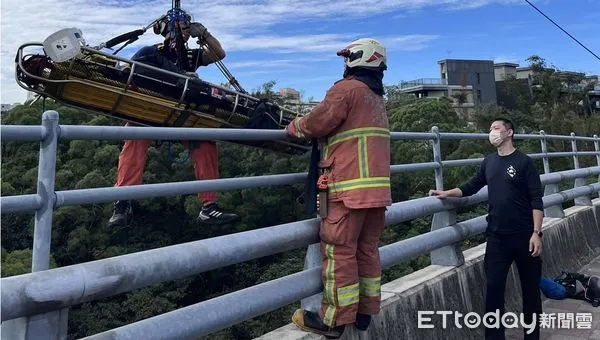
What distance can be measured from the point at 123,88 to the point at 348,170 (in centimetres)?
248

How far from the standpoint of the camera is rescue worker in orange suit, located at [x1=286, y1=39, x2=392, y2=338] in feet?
9.29

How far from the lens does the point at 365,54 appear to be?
117 inches

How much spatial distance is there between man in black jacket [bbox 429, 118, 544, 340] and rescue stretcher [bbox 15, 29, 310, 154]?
4.94 feet

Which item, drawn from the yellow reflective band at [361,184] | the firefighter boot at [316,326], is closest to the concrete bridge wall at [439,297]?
the firefighter boot at [316,326]

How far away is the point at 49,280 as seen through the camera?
5.78 feet

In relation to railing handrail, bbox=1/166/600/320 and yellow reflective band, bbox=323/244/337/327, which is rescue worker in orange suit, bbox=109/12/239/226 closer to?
railing handrail, bbox=1/166/600/320

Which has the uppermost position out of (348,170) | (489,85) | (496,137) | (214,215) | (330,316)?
(489,85)

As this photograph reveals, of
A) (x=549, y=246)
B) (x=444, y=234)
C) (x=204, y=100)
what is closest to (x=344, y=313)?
(x=444, y=234)

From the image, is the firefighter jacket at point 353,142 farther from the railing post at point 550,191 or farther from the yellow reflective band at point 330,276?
the railing post at point 550,191

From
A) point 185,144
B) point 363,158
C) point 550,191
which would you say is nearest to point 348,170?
point 363,158

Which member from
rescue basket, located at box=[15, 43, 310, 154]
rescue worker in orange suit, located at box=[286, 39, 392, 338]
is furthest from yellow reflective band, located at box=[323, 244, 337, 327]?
rescue basket, located at box=[15, 43, 310, 154]

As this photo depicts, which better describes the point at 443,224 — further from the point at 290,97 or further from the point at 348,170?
the point at 290,97

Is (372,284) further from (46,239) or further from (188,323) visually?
(46,239)

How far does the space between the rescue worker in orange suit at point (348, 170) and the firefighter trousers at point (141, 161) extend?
4.34ft
